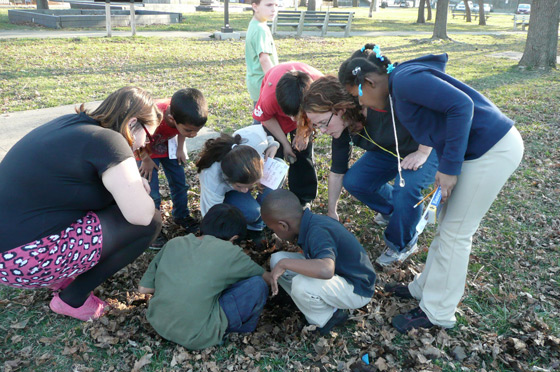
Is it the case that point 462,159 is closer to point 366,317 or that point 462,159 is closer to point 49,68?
point 366,317

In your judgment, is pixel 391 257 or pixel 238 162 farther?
pixel 391 257

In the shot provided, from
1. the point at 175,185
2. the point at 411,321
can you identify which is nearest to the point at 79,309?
the point at 175,185

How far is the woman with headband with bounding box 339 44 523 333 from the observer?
93.0 inches

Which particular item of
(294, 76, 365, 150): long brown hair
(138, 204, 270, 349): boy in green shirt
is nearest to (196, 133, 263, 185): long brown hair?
(294, 76, 365, 150): long brown hair

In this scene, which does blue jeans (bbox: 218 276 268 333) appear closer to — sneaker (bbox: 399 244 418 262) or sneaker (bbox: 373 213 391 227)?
sneaker (bbox: 399 244 418 262)

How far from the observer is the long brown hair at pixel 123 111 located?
272 cm

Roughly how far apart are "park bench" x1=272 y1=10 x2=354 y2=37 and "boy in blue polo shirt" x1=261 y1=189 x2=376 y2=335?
17142 millimetres

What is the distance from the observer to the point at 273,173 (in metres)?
3.94

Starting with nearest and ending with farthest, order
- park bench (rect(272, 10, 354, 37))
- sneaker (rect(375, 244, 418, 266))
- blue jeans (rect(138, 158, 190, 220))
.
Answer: sneaker (rect(375, 244, 418, 266)) → blue jeans (rect(138, 158, 190, 220)) → park bench (rect(272, 10, 354, 37))

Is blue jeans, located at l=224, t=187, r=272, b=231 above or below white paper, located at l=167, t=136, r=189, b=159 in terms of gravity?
below

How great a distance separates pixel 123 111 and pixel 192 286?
117 cm

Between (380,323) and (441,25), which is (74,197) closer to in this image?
(380,323)

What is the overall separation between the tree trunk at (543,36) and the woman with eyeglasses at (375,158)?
11374 mm

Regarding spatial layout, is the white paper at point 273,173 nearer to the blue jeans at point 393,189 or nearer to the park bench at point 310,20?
the blue jeans at point 393,189
